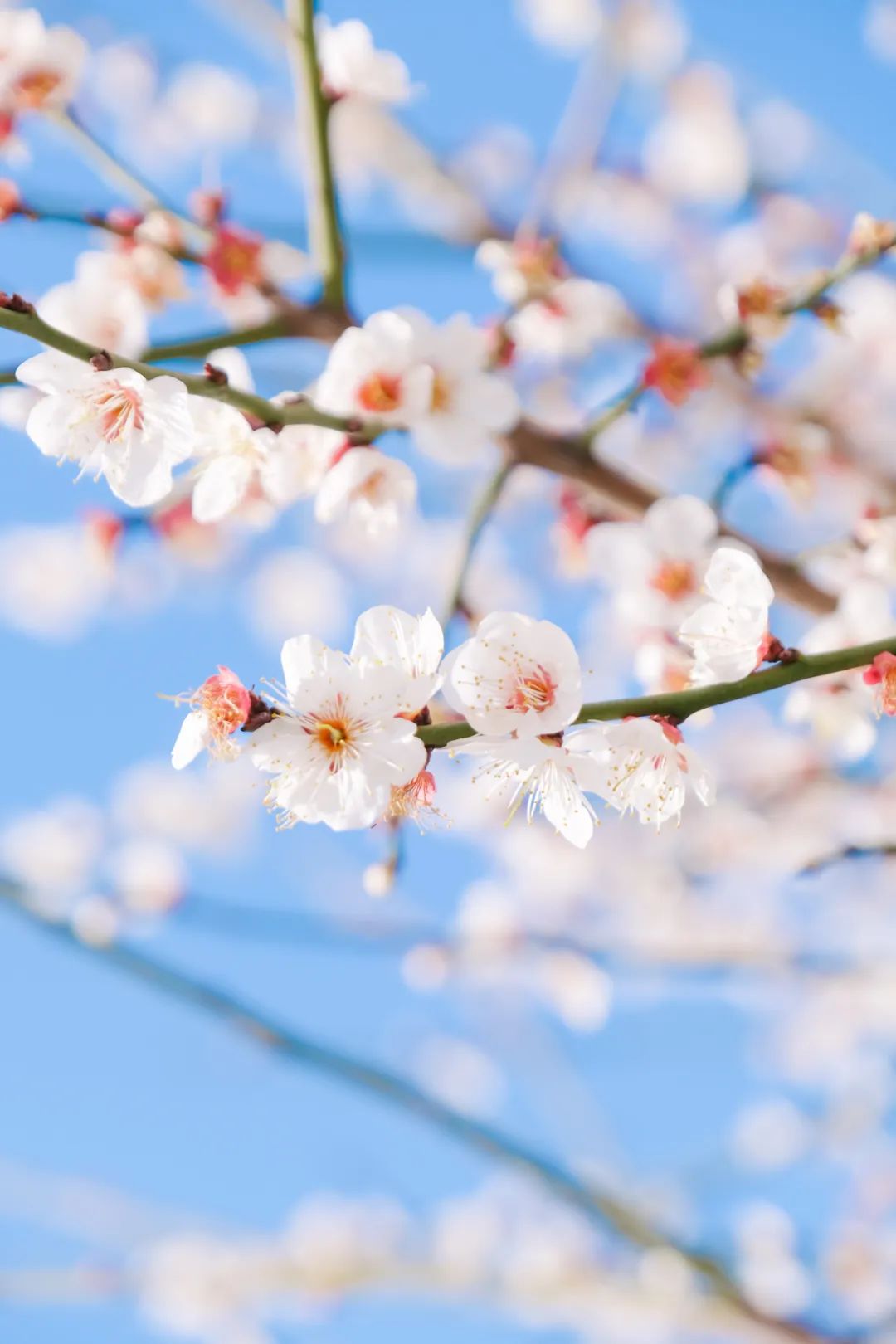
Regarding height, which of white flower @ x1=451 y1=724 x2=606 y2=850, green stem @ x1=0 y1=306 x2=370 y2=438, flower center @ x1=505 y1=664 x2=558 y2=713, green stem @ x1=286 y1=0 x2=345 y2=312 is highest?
green stem @ x1=286 y1=0 x2=345 y2=312

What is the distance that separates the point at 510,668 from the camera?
3.64 ft

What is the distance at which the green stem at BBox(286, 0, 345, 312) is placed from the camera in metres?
1.57

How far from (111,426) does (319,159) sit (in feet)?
2.17

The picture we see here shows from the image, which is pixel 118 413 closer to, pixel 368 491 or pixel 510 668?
pixel 368 491

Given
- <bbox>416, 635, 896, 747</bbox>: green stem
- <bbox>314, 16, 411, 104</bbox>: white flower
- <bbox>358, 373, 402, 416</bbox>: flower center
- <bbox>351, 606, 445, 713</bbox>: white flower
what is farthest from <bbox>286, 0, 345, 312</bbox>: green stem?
<bbox>416, 635, 896, 747</bbox>: green stem

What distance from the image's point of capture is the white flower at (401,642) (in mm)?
1066

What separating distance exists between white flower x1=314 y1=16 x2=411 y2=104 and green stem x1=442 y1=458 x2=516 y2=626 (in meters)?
0.64

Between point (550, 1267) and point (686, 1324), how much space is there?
113 cm

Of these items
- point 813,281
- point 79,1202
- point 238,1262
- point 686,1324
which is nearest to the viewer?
point 813,281

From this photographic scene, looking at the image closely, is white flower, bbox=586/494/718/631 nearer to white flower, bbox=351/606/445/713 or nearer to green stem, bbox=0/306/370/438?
green stem, bbox=0/306/370/438

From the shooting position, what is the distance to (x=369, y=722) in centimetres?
106

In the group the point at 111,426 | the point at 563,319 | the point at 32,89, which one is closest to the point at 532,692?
the point at 111,426

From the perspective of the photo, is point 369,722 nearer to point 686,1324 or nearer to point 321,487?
point 321,487

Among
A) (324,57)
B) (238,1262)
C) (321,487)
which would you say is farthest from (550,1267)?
(324,57)
